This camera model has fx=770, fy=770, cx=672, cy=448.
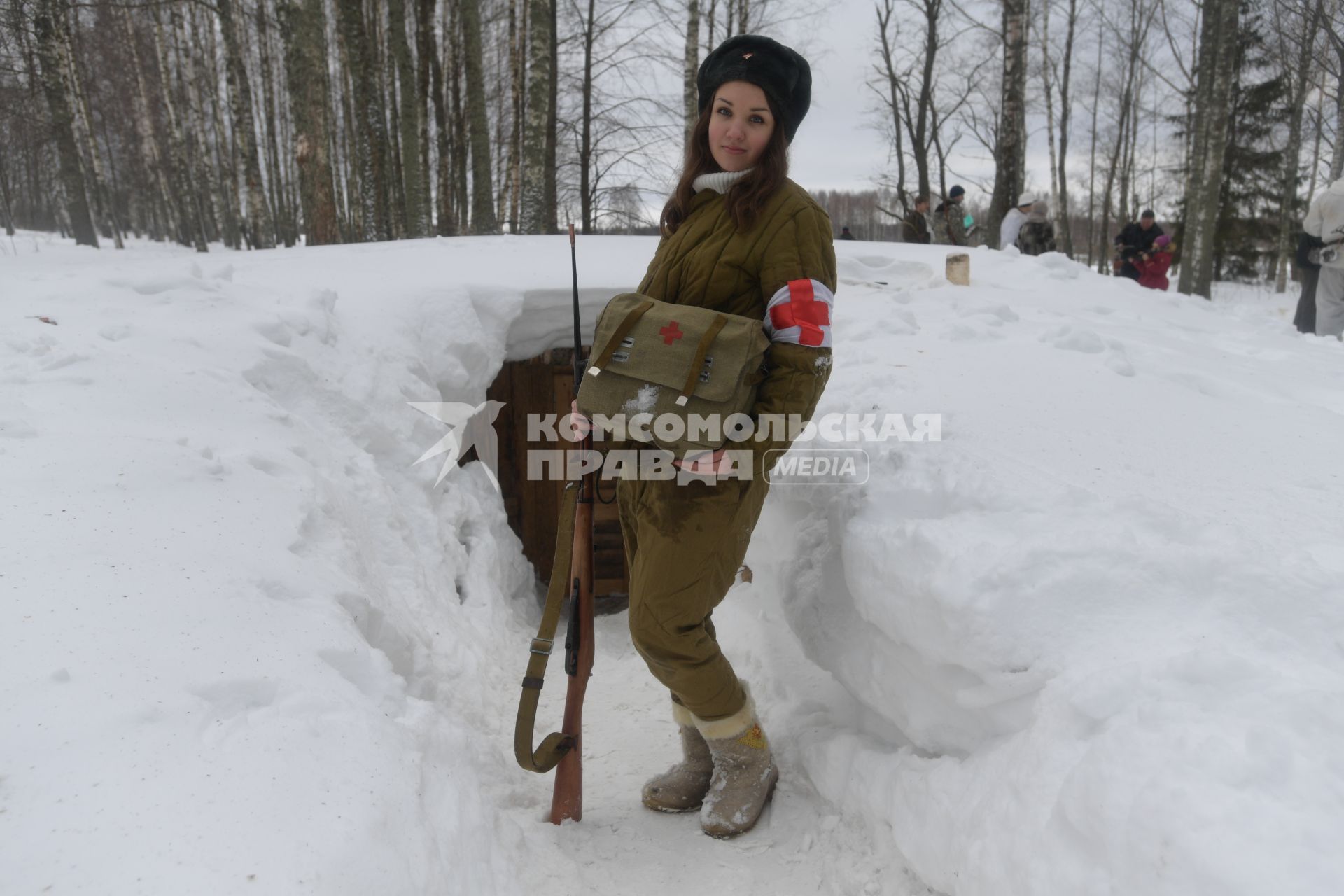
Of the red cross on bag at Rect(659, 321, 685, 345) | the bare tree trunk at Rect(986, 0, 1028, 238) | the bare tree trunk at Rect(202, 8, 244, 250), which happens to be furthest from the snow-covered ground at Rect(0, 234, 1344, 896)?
the bare tree trunk at Rect(202, 8, 244, 250)

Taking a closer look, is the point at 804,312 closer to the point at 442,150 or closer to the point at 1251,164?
the point at 442,150

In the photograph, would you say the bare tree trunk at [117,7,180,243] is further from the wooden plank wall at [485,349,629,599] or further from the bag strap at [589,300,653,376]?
the bag strap at [589,300,653,376]

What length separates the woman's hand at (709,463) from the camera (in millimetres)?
1884

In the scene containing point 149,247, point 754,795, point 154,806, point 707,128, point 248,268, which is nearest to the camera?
point 154,806

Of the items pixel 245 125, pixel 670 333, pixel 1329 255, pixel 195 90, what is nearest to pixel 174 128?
pixel 195 90

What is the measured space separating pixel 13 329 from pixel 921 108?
58.1 ft

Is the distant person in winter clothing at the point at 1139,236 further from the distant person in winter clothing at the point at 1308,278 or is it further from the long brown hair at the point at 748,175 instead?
the long brown hair at the point at 748,175

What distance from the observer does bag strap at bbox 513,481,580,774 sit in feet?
7.04

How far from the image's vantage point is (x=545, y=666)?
2.20 meters

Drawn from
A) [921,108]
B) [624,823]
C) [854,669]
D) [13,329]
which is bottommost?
[624,823]

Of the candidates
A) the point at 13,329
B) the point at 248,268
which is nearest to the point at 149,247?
the point at 248,268

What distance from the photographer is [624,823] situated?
246 cm

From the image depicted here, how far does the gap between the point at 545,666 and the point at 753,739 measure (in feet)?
2.29

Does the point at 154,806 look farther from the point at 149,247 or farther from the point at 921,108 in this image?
the point at 149,247
